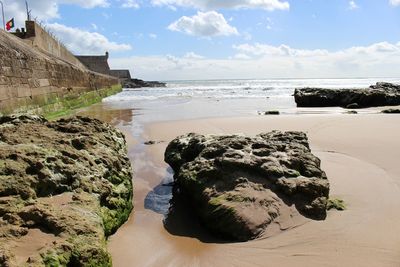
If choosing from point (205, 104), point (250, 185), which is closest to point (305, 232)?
point (250, 185)

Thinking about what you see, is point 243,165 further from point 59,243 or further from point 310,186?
point 59,243

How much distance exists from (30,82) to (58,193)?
10.5 m

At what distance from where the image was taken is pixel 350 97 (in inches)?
743

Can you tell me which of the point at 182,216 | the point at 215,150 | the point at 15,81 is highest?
the point at 15,81

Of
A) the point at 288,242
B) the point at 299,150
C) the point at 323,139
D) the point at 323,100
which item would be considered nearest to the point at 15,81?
the point at 323,139

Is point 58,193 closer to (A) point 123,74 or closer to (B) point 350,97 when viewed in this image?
(B) point 350,97

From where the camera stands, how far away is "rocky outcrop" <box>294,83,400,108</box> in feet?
60.4

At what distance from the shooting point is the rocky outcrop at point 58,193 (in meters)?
2.67

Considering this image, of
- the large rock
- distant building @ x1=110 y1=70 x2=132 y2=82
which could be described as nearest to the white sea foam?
distant building @ x1=110 y1=70 x2=132 y2=82

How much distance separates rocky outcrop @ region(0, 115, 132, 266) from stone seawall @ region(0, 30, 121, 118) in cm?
648

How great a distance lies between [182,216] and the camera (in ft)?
14.6

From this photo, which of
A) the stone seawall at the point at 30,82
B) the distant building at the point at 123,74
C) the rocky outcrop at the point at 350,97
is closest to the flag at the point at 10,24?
the stone seawall at the point at 30,82

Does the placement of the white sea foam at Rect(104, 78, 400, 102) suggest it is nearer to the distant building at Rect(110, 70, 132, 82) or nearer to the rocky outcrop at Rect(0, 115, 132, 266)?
the distant building at Rect(110, 70, 132, 82)

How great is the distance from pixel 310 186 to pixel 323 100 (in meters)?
16.3
